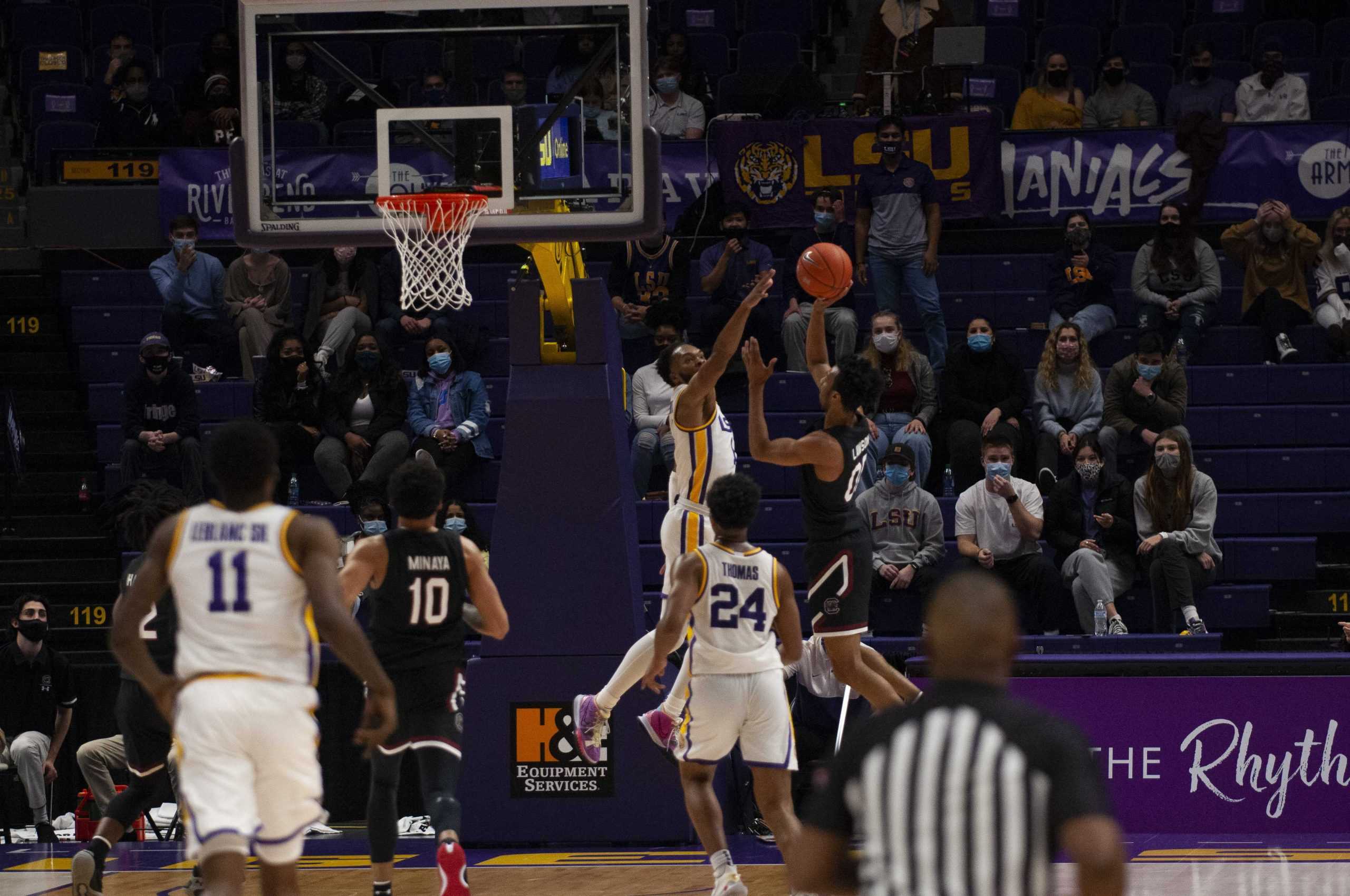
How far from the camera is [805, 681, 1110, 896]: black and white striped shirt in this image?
3223mm

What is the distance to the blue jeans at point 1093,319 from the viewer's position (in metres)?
14.7

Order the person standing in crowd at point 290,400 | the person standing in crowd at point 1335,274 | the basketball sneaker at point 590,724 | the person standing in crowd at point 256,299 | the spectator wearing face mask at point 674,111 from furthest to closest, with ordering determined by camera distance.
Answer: the spectator wearing face mask at point 674,111, the person standing in crowd at point 256,299, the person standing in crowd at point 1335,274, the person standing in crowd at point 290,400, the basketball sneaker at point 590,724

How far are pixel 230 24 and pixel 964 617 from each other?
17128mm

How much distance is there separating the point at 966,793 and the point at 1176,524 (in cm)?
993

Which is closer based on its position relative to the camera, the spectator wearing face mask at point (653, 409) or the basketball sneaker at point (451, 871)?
the basketball sneaker at point (451, 871)

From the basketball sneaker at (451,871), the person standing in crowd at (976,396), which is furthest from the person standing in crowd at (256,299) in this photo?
the basketball sneaker at (451,871)

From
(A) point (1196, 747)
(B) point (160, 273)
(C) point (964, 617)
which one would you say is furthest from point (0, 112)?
(C) point (964, 617)

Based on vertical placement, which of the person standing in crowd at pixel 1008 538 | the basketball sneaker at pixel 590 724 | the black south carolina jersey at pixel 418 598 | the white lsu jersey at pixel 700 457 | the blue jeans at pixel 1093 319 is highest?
the blue jeans at pixel 1093 319

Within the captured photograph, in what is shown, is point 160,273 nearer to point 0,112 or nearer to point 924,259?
point 0,112

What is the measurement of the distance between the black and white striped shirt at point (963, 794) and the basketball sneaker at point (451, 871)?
11.1ft

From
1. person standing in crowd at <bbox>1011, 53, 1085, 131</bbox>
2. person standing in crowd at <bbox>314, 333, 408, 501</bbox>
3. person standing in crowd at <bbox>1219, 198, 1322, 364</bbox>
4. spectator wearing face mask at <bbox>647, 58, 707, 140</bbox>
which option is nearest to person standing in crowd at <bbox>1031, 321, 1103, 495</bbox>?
person standing in crowd at <bbox>1219, 198, 1322, 364</bbox>

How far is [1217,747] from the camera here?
32.8 feet

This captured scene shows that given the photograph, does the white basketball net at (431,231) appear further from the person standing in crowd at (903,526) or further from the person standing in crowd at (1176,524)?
the person standing in crowd at (1176,524)

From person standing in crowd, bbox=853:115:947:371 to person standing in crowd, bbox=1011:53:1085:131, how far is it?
1666 millimetres
